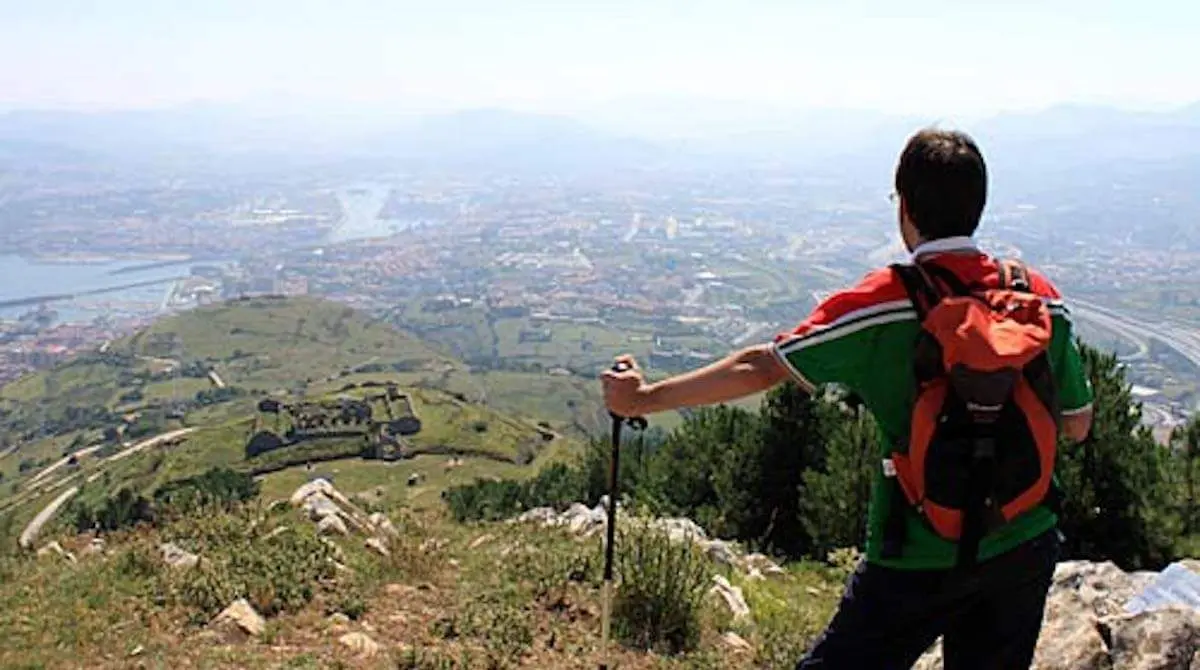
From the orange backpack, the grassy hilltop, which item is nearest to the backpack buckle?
the orange backpack

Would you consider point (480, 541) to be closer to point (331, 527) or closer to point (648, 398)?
point (331, 527)

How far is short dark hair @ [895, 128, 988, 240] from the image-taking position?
2658 millimetres

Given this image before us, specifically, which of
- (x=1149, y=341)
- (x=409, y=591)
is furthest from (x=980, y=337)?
(x=1149, y=341)

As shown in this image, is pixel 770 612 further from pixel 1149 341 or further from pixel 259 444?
pixel 1149 341

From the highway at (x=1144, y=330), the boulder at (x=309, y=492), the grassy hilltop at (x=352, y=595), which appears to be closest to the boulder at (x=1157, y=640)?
the grassy hilltop at (x=352, y=595)

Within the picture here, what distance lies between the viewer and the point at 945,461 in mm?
2588

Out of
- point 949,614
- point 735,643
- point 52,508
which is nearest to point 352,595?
point 735,643

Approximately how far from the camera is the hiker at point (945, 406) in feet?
8.46

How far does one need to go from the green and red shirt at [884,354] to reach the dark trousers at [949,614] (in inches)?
2.4

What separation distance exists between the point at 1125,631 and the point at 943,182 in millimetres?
3577

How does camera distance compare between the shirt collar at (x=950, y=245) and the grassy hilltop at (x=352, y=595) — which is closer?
the shirt collar at (x=950, y=245)

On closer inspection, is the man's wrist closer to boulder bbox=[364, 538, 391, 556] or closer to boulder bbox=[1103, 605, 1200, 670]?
boulder bbox=[1103, 605, 1200, 670]

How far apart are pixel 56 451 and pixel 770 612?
102m

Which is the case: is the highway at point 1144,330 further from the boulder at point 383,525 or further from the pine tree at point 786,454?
the boulder at point 383,525
